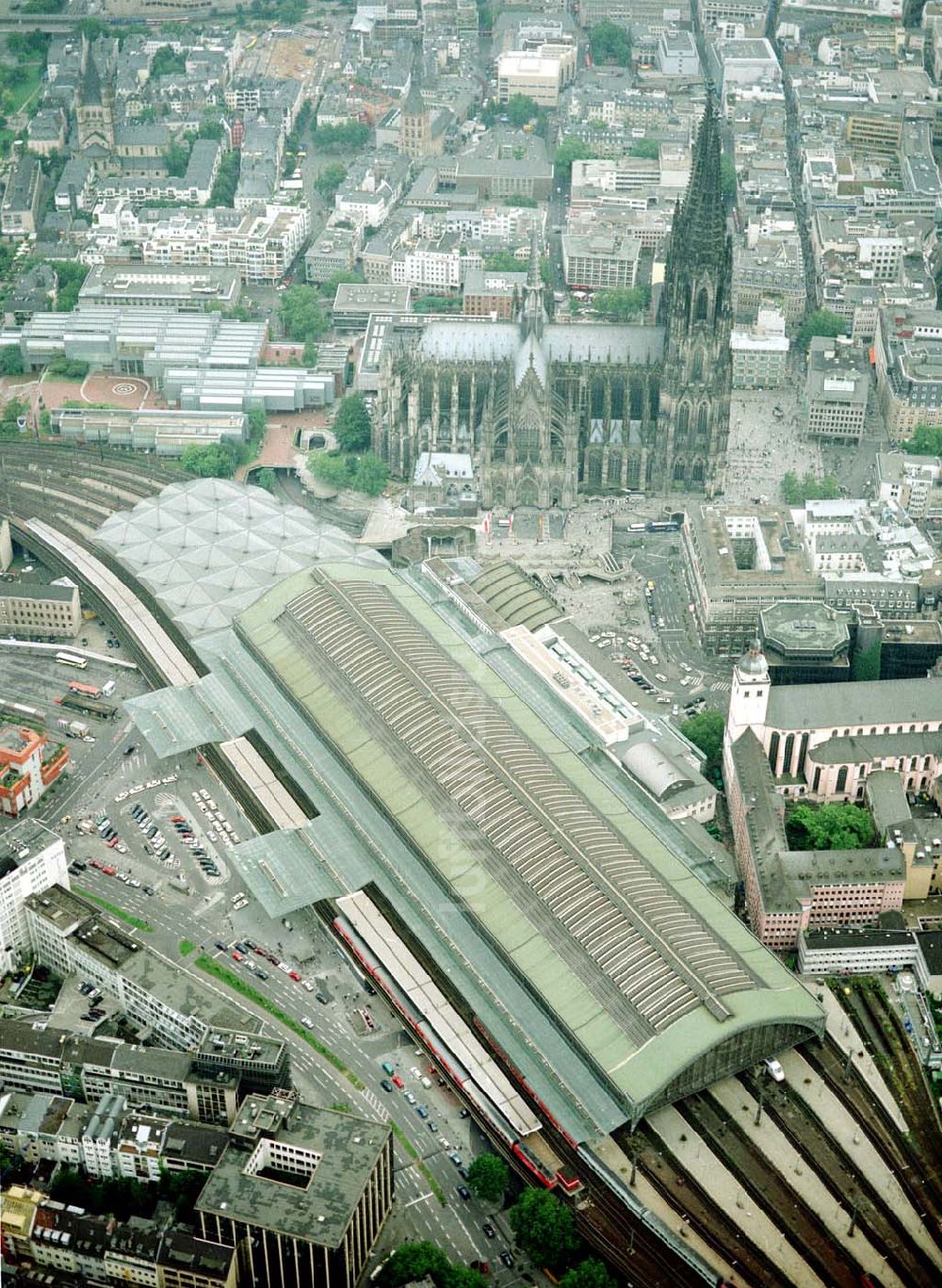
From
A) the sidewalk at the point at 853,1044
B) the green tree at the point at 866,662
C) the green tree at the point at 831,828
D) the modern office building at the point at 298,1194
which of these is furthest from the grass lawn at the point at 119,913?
the green tree at the point at 866,662

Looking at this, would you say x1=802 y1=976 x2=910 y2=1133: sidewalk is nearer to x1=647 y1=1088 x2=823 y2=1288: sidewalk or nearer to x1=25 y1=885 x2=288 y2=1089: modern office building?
x1=647 y1=1088 x2=823 y2=1288: sidewalk

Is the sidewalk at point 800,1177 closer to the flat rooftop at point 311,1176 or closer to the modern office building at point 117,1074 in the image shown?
the flat rooftop at point 311,1176

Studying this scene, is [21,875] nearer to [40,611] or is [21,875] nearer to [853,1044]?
[40,611]

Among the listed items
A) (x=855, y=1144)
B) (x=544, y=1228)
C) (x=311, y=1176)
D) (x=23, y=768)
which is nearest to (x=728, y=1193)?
(x=855, y=1144)

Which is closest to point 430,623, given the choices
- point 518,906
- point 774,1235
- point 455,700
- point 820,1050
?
point 455,700

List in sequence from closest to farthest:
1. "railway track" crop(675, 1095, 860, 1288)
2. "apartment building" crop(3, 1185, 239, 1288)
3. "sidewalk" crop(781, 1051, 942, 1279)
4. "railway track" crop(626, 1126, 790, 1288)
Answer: "apartment building" crop(3, 1185, 239, 1288) → "railway track" crop(626, 1126, 790, 1288) → "railway track" crop(675, 1095, 860, 1288) → "sidewalk" crop(781, 1051, 942, 1279)

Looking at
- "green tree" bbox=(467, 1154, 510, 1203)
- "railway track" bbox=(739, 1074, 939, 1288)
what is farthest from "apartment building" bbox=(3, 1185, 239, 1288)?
"railway track" bbox=(739, 1074, 939, 1288)
